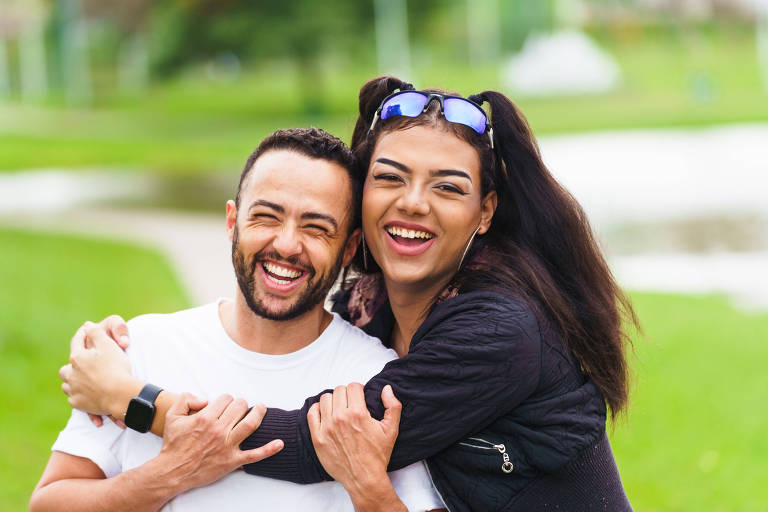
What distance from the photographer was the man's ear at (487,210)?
3.28 metres

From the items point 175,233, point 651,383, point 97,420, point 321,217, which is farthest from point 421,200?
point 175,233

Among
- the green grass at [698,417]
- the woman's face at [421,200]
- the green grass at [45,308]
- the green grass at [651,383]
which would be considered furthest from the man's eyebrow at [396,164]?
the green grass at [45,308]

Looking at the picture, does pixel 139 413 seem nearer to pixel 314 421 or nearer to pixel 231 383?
pixel 231 383

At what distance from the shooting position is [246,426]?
287cm

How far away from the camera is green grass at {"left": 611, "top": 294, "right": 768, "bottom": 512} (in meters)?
5.68

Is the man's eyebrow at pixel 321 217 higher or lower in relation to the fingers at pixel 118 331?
higher

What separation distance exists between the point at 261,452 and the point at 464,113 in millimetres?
1199

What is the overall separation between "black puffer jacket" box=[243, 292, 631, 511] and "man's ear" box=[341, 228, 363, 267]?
0.37 metres

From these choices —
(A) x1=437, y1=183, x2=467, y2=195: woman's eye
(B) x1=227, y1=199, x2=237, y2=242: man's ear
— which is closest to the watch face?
(B) x1=227, y1=199, x2=237, y2=242: man's ear

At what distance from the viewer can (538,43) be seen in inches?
1703

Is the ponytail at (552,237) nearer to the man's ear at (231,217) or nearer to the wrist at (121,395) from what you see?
the man's ear at (231,217)

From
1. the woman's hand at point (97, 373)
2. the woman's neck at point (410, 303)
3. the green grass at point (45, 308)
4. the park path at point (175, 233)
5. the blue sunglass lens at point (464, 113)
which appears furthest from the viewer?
the park path at point (175, 233)

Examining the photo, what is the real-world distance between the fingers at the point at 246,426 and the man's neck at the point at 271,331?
0.26m

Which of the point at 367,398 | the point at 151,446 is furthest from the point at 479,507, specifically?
the point at 151,446
